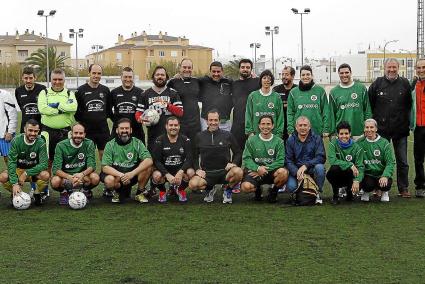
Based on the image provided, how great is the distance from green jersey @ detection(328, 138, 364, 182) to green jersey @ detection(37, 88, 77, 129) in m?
3.13

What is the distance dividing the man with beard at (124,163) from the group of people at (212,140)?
1cm

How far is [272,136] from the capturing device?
7.45m

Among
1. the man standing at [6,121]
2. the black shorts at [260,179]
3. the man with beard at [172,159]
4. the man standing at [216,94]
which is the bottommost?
the black shorts at [260,179]

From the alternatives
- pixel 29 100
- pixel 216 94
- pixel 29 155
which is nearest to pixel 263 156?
pixel 216 94

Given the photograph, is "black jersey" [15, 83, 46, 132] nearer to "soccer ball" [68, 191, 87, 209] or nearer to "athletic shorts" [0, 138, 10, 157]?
"athletic shorts" [0, 138, 10, 157]

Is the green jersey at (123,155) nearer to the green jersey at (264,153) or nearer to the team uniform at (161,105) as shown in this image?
the team uniform at (161,105)

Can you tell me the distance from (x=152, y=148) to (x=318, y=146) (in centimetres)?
202

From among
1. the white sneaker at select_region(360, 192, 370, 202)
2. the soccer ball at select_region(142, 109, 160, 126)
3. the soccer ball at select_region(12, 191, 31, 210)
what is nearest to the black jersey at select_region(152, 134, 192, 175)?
the soccer ball at select_region(142, 109, 160, 126)

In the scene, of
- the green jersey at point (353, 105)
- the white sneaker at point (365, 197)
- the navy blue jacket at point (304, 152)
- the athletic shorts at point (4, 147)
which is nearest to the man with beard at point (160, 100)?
the navy blue jacket at point (304, 152)

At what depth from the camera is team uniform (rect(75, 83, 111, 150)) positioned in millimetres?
7773

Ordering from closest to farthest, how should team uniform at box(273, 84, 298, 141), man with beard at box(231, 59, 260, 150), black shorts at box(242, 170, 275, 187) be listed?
black shorts at box(242, 170, 275, 187)
team uniform at box(273, 84, 298, 141)
man with beard at box(231, 59, 260, 150)

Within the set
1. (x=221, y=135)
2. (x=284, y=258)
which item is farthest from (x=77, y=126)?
(x=284, y=258)

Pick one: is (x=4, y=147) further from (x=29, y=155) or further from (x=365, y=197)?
(x=365, y=197)

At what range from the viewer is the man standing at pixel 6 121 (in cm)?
759
